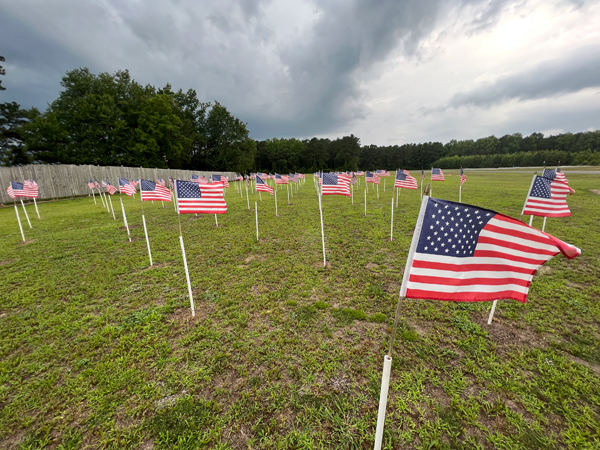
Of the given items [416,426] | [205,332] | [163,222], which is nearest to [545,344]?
[416,426]

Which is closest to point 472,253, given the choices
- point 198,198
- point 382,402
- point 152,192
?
point 382,402

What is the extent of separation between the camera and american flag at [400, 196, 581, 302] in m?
2.17

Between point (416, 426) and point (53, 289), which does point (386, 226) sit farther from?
point (53, 289)

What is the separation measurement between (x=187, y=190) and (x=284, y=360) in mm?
4141

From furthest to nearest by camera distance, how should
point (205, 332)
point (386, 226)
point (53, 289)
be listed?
point (386, 226), point (53, 289), point (205, 332)

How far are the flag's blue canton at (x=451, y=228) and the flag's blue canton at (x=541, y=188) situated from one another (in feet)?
16.0

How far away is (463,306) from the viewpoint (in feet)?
15.3

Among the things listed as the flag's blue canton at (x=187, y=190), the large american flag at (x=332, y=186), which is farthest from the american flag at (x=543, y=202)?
the flag's blue canton at (x=187, y=190)

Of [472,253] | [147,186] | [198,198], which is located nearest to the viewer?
[472,253]

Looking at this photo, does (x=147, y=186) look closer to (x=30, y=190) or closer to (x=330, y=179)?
(x=330, y=179)

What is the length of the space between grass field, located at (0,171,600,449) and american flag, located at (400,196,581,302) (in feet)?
4.89

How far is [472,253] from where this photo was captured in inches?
91.5

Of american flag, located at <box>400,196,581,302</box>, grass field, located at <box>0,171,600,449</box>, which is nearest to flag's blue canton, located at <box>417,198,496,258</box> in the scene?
american flag, located at <box>400,196,581,302</box>

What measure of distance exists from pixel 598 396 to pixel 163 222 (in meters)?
15.3
